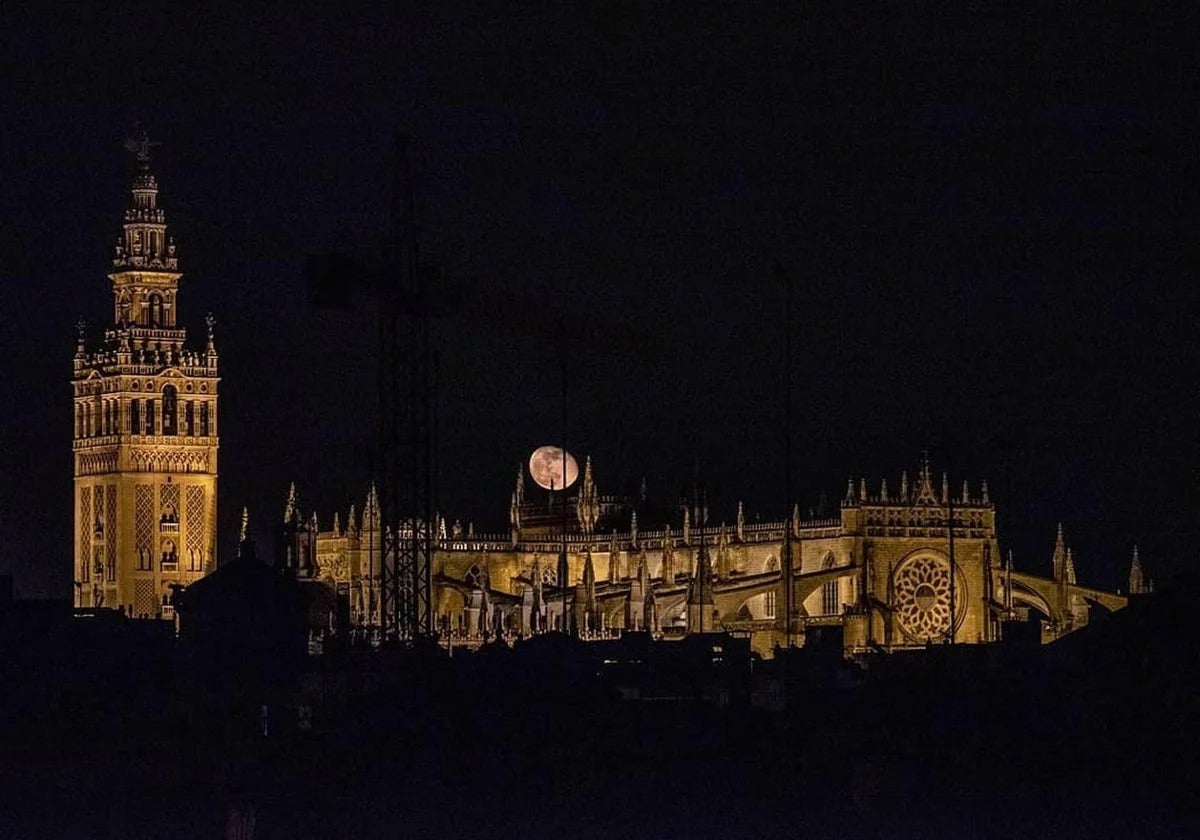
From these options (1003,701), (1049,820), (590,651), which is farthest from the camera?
(590,651)

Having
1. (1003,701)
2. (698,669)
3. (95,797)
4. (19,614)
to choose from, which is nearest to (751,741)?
(1003,701)

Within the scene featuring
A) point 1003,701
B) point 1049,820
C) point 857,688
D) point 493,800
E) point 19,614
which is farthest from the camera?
point 19,614

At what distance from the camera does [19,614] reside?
503 feet

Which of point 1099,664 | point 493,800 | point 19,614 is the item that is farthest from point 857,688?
point 19,614

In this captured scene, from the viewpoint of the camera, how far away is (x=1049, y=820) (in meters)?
104

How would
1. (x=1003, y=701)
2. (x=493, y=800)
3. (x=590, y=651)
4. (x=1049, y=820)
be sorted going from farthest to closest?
(x=590, y=651)
(x=1003, y=701)
(x=493, y=800)
(x=1049, y=820)

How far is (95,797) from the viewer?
373 ft

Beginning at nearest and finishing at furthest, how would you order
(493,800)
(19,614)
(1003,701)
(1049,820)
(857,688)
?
(1049,820)
(493,800)
(1003,701)
(857,688)
(19,614)

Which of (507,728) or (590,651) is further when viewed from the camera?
(590,651)

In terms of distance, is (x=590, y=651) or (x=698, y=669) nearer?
(x=698, y=669)

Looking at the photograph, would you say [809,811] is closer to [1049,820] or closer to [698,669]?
[1049,820]

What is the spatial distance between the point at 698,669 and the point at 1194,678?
29227 mm

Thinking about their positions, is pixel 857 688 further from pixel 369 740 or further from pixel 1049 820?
pixel 1049 820

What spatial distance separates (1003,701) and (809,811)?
1175 cm
